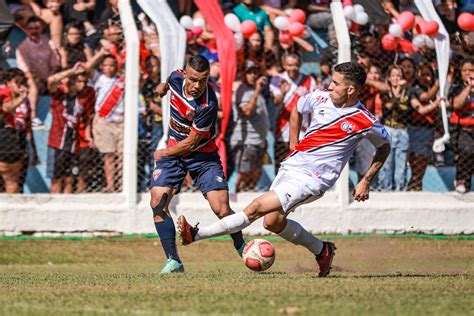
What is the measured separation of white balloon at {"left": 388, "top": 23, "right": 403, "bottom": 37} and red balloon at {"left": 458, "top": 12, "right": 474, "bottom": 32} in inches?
44.1

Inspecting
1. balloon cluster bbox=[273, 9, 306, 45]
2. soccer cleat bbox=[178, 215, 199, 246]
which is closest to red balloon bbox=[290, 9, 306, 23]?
balloon cluster bbox=[273, 9, 306, 45]


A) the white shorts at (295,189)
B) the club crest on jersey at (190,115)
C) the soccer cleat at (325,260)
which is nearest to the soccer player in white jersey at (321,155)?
the white shorts at (295,189)

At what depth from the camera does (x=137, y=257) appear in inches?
611

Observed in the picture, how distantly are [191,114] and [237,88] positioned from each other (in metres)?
4.67

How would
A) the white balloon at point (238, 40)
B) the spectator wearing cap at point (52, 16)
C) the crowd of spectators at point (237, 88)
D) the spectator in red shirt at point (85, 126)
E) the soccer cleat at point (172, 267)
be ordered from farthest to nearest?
the white balloon at point (238, 40), the spectator wearing cap at point (52, 16), the spectator in red shirt at point (85, 126), the crowd of spectators at point (237, 88), the soccer cleat at point (172, 267)

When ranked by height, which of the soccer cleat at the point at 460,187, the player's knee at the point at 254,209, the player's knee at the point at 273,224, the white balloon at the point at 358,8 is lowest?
the soccer cleat at the point at 460,187

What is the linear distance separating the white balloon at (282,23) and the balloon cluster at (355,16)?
960mm

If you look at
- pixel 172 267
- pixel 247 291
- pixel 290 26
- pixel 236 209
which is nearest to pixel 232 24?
pixel 290 26

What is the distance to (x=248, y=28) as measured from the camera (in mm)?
16125

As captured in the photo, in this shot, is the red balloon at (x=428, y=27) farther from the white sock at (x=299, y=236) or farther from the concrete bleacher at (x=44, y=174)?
the white sock at (x=299, y=236)

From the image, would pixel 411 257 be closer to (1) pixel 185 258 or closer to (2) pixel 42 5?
(1) pixel 185 258

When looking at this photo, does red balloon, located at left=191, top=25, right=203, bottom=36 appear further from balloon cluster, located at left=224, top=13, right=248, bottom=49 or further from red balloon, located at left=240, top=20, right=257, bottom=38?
red balloon, located at left=240, top=20, right=257, bottom=38

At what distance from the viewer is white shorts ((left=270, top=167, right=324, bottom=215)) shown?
33.3ft

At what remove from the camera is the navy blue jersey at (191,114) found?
37.2 ft
